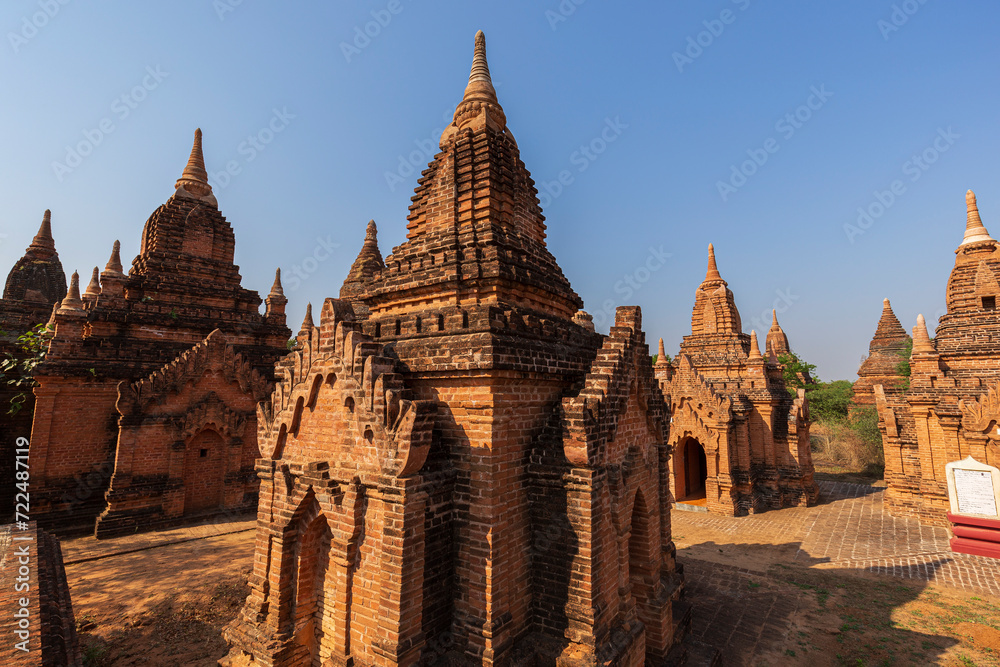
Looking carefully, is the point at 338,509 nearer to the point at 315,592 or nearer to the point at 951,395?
the point at 315,592

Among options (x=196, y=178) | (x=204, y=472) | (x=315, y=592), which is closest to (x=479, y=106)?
(x=315, y=592)

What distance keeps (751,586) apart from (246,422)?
58.6ft

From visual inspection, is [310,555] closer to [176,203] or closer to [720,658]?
[720,658]

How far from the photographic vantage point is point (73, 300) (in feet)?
53.1

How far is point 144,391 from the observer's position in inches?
607

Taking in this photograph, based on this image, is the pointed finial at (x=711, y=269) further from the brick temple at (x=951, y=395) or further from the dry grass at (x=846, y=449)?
the dry grass at (x=846, y=449)

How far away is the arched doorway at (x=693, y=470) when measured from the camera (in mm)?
24008

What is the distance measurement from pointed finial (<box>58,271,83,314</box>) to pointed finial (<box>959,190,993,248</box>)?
37.3m

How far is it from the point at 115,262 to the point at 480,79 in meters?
17.3

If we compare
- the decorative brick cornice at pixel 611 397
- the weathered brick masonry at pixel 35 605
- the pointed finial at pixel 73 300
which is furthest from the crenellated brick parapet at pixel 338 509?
the pointed finial at pixel 73 300

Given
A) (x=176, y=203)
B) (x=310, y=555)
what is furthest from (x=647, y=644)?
(x=176, y=203)

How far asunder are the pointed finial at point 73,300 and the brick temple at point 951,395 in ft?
109

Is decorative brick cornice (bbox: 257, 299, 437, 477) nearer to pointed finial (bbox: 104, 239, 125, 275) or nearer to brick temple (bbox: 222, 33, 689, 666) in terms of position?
brick temple (bbox: 222, 33, 689, 666)

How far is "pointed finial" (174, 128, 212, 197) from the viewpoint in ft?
68.8
